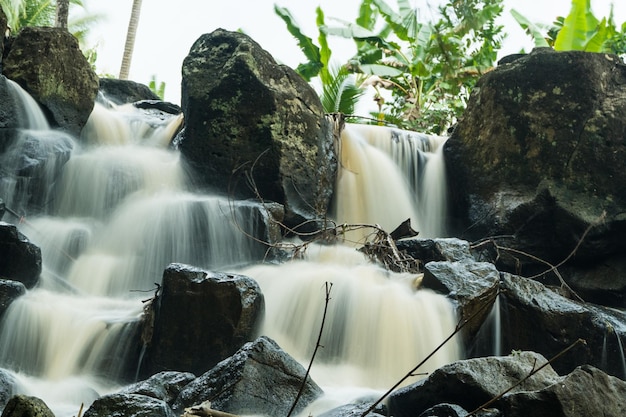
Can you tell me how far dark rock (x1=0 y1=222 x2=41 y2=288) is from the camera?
5344mm

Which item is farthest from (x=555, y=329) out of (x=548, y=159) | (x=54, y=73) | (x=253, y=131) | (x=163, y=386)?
(x=54, y=73)

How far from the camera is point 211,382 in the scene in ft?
12.8

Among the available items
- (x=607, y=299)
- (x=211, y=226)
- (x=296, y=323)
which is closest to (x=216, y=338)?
(x=296, y=323)

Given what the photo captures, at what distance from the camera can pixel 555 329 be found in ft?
17.9

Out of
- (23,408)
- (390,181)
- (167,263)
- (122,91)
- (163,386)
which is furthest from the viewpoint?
(122,91)

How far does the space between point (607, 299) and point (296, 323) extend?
342cm

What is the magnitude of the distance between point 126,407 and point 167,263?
3310mm

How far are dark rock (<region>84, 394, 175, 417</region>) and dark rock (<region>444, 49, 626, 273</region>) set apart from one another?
4.89 m

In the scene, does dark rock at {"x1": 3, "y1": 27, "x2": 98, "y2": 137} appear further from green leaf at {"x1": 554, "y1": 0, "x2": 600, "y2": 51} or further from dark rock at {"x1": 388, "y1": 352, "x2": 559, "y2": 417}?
green leaf at {"x1": 554, "y1": 0, "x2": 600, "y2": 51}

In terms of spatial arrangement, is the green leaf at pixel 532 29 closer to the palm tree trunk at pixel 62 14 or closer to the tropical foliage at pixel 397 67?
the tropical foliage at pixel 397 67

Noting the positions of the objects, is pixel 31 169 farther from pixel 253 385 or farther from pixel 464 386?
pixel 464 386

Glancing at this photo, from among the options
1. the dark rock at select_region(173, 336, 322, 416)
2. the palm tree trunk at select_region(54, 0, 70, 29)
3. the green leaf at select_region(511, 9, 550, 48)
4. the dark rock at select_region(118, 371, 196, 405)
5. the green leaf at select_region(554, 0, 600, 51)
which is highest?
the green leaf at select_region(511, 9, 550, 48)

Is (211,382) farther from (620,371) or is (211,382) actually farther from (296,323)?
(620,371)

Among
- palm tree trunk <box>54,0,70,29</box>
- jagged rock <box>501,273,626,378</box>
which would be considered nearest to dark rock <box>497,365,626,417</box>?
jagged rock <box>501,273,626,378</box>
